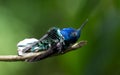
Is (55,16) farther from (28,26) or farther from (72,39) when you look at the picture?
(72,39)

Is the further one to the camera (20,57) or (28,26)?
(28,26)

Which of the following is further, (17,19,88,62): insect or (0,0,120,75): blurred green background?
(0,0,120,75): blurred green background

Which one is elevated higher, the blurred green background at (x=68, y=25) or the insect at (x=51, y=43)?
the blurred green background at (x=68, y=25)

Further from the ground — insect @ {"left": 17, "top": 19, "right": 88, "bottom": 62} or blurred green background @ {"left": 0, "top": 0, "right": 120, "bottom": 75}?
blurred green background @ {"left": 0, "top": 0, "right": 120, "bottom": 75}

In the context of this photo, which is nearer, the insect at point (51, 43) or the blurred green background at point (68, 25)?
the insect at point (51, 43)

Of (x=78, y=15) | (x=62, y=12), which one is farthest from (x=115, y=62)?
(x=62, y=12)
